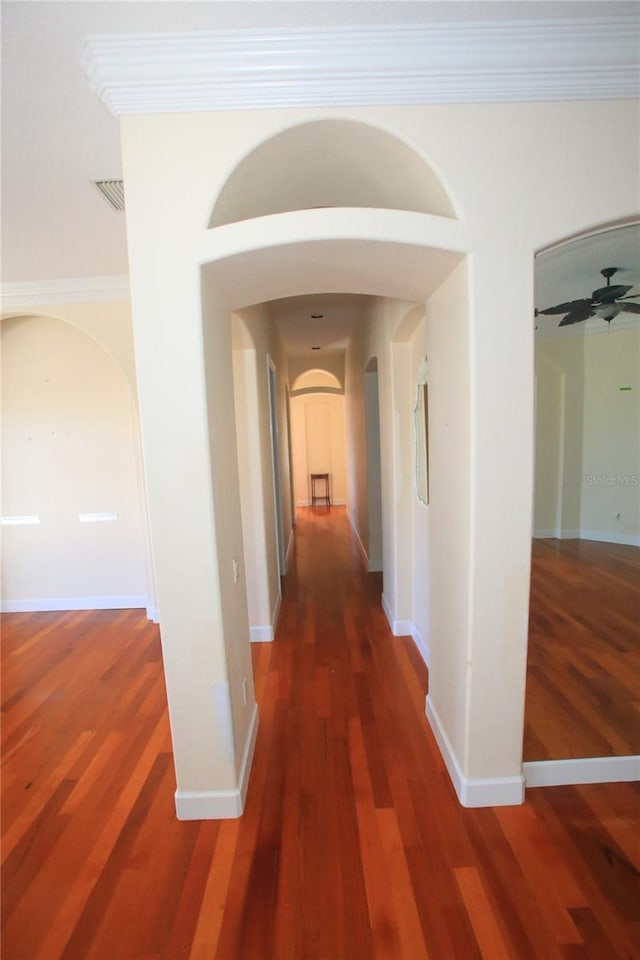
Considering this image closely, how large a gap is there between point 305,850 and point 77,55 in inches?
118

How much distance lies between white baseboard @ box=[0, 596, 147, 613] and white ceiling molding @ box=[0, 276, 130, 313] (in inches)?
108

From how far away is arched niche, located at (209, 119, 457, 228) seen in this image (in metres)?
1.46

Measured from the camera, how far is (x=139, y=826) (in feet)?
5.54

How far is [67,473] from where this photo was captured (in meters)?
3.82

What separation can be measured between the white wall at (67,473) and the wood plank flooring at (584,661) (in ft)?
10.9

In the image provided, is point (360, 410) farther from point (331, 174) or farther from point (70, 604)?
point (70, 604)

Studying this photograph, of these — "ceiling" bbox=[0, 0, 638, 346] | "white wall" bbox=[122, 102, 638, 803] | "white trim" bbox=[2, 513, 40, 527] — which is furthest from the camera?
"white trim" bbox=[2, 513, 40, 527]

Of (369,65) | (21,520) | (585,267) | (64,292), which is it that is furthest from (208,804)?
(585,267)

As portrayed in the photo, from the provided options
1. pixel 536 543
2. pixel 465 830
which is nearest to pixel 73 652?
pixel 465 830

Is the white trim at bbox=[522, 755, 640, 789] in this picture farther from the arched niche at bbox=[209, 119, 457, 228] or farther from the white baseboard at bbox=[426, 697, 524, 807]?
the arched niche at bbox=[209, 119, 457, 228]

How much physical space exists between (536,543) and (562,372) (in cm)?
236

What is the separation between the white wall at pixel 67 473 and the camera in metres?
3.68

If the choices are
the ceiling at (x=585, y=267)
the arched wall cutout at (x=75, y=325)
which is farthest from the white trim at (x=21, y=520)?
the ceiling at (x=585, y=267)

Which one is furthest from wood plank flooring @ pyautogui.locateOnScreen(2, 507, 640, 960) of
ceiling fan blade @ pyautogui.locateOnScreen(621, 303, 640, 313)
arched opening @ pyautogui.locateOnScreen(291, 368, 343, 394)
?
arched opening @ pyautogui.locateOnScreen(291, 368, 343, 394)
